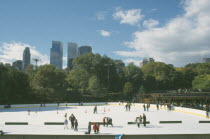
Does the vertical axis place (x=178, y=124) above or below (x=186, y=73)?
below

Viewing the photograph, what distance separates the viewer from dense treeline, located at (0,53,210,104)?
5847 centimetres

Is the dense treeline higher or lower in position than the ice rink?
higher

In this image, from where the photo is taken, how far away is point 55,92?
6088 centimetres

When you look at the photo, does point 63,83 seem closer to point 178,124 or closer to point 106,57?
point 106,57

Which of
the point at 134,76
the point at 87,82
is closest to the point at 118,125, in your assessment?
the point at 87,82

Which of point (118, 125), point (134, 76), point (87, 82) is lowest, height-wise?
point (118, 125)

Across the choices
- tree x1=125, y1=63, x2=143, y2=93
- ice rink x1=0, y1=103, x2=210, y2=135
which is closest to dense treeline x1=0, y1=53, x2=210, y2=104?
tree x1=125, y1=63, x2=143, y2=93

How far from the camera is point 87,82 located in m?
74.6

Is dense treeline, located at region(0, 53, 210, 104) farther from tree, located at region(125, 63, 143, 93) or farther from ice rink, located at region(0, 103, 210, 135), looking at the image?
ice rink, located at region(0, 103, 210, 135)

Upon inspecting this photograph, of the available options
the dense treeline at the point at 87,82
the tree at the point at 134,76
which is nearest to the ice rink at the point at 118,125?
the dense treeline at the point at 87,82

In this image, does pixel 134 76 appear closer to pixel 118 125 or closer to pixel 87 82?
pixel 87 82

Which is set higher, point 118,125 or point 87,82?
point 87,82

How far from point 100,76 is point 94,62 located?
612 centimetres
